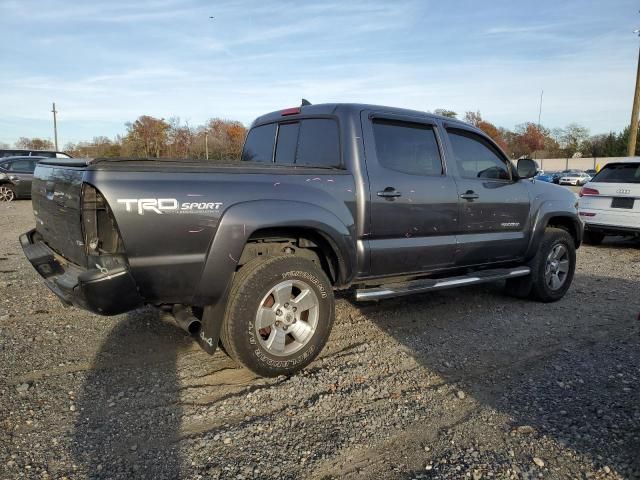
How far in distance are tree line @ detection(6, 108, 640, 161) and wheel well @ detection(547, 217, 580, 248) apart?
16997 mm

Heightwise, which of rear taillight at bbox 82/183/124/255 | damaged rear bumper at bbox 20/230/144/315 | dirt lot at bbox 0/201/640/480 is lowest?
dirt lot at bbox 0/201/640/480

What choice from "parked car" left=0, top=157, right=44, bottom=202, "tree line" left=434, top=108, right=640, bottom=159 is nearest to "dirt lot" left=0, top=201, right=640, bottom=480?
"parked car" left=0, top=157, right=44, bottom=202

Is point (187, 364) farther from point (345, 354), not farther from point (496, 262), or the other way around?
point (496, 262)

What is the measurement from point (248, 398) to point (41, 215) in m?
2.21

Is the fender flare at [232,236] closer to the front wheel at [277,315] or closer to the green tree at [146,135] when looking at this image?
the front wheel at [277,315]

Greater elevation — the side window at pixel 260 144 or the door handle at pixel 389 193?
the side window at pixel 260 144

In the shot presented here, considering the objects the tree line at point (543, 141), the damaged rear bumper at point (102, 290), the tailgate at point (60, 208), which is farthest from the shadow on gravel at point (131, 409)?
the tree line at point (543, 141)

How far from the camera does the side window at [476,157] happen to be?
4738 millimetres

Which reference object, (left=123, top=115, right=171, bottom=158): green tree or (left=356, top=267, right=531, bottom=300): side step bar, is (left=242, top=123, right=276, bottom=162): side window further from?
(left=123, top=115, right=171, bottom=158): green tree

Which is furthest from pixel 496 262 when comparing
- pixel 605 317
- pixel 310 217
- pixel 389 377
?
pixel 310 217

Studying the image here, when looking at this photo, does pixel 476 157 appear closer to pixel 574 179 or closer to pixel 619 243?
pixel 619 243

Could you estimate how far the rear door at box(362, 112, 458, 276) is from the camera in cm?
395

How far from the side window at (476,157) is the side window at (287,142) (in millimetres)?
1528

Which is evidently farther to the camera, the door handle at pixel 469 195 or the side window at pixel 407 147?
the door handle at pixel 469 195
